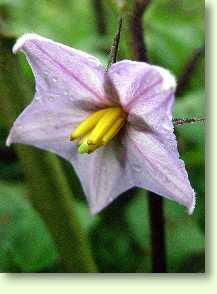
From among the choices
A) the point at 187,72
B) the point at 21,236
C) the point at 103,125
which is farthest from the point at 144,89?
the point at 21,236

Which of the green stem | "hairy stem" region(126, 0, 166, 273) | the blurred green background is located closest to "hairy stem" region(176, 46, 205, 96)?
the blurred green background

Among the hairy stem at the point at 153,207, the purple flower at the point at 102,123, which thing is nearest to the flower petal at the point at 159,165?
the purple flower at the point at 102,123

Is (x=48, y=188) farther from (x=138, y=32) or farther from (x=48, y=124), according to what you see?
(x=138, y=32)

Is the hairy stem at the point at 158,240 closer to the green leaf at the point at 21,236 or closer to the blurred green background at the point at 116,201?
the blurred green background at the point at 116,201

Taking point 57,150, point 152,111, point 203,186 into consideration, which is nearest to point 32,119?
point 57,150

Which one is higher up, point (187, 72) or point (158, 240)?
point (187, 72)

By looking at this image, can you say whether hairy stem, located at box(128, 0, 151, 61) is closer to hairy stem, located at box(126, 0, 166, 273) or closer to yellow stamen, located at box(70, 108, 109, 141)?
hairy stem, located at box(126, 0, 166, 273)

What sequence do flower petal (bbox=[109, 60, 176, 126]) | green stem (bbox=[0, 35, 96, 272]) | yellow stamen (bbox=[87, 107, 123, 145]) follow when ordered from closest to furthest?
1. flower petal (bbox=[109, 60, 176, 126])
2. yellow stamen (bbox=[87, 107, 123, 145])
3. green stem (bbox=[0, 35, 96, 272])
